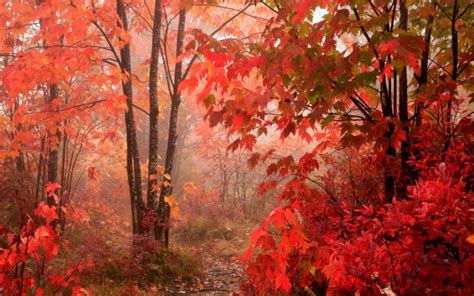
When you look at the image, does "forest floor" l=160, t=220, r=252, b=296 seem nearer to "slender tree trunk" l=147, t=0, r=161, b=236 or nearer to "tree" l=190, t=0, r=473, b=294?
"slender tree trunk" l=147, t=0, r=161, b=236

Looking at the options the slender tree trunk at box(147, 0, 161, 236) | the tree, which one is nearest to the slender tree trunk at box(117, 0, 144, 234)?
the slender tree trunk at box(147, 0, 161, 236)

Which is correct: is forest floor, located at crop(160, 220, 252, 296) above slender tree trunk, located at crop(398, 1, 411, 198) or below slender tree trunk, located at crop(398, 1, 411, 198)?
below

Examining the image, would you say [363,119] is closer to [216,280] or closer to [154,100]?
[154,100]

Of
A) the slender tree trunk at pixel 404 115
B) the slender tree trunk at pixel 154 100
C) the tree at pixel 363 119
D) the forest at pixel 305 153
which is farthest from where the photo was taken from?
the slender tree trunk at pixel 154 100

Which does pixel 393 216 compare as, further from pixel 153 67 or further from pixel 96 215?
pixel 96 215

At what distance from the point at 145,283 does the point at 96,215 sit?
6.04 meters

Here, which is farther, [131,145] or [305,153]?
[131,145]

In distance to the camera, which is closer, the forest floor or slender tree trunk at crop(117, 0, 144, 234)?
the forest floor

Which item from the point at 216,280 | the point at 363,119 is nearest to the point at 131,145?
the point at 216,280

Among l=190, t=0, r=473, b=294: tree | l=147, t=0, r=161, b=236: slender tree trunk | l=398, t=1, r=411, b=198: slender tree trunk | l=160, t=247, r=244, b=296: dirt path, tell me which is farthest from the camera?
l=147, t=0, r=161, b=236: slender tree trunk

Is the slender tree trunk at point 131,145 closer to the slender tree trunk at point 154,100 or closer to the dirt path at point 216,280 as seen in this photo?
the slender tree trunk at point 154,100

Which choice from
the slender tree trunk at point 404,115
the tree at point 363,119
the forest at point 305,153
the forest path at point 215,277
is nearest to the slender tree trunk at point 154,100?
the forest at point 305,153

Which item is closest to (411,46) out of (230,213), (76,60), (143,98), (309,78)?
(309,78)

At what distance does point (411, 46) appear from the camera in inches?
128
